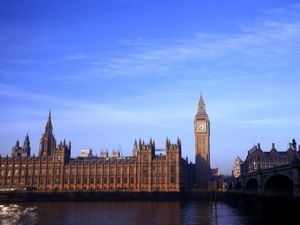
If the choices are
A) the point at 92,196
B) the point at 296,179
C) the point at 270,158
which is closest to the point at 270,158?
the point at 270,158

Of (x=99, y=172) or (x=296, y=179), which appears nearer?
(x=296, y=179)

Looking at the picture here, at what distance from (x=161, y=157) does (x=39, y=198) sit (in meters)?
58.2

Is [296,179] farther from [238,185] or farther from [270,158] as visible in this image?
[270,158]

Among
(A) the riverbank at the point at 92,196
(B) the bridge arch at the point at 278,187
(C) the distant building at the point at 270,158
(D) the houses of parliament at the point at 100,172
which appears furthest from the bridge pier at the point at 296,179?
(C) the distant building at the point at 270,158

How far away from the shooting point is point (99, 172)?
611ft

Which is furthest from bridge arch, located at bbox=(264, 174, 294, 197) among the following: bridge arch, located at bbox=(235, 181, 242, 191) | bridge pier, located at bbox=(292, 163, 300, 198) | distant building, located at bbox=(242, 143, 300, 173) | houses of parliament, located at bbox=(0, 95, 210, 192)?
distant building, located at bbox=(242, 143, 300, 173)

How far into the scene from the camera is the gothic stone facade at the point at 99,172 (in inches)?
6973

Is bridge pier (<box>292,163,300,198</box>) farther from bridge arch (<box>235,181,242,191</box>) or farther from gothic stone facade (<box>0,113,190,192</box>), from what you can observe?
gothic stone facade (<box>0,113,190,192</box>)

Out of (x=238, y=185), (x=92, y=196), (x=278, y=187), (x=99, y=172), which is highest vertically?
(x=99, y=172)

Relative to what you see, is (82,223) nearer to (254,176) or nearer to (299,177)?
(299,177)

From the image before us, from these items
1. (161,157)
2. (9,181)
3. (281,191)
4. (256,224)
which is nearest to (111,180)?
(161,157)

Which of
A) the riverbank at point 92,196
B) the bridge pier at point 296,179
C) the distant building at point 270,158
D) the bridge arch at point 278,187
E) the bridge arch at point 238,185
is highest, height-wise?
the distant building at point 270,158

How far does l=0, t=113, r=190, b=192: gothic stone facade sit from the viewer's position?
17712cm

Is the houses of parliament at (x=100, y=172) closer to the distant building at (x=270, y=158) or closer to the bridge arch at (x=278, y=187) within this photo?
the distant building at (x=270, y=158)
